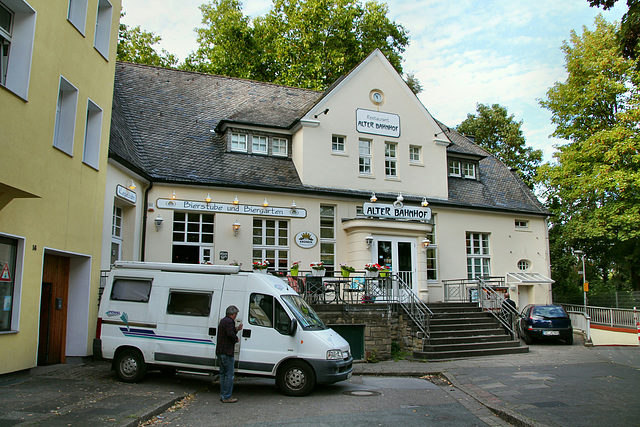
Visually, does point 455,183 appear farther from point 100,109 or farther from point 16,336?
point 16,336

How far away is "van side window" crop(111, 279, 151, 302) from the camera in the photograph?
10.9 metres

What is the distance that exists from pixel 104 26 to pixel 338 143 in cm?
933

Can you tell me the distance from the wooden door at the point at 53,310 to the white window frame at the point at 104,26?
5.62m

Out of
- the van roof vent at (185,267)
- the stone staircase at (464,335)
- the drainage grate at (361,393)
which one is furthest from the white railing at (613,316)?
the van roof vent at (185,267)

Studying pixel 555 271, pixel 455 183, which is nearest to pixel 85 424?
pixel 455 183

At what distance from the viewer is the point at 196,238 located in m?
17.5

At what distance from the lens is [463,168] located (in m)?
24.0

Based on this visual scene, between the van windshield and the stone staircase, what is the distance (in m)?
5.02

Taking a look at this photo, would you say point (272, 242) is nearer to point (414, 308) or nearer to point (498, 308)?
point (414, 308)

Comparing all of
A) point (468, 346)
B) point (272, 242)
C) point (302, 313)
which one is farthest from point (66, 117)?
point (468, 346)

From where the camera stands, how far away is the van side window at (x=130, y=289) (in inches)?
430

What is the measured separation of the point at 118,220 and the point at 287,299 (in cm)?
740

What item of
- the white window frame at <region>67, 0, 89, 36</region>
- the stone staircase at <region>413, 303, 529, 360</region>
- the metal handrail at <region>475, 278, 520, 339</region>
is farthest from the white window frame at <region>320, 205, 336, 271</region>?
the white window frame at <region>67, 0, 89, 36</region>

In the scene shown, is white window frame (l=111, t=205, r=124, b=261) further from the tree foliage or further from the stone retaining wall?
the tree foliage
